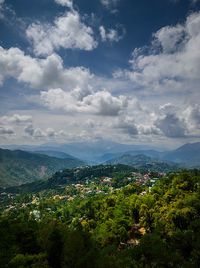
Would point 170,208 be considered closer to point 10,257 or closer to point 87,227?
point 87,227

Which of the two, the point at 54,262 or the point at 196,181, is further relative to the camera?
the point at 196,181

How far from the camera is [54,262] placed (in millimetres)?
54312

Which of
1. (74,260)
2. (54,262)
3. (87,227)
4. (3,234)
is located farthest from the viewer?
(87,227)

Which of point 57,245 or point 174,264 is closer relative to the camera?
point 174,264

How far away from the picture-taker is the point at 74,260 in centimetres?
4594

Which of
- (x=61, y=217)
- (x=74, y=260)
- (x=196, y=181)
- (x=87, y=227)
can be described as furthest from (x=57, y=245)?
(x=61, y=217)

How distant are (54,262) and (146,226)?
48253 millimetres

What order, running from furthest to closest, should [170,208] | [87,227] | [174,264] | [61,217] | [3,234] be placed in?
[61,217], [87,227], [170,208], [3,234], [174,264]

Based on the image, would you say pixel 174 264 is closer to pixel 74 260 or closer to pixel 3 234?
pixel 74 260

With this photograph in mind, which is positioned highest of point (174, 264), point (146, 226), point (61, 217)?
point (174, 264)

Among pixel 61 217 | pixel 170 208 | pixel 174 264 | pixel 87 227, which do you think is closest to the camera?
pixel 174 264

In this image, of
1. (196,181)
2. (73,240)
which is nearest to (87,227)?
(196,181)

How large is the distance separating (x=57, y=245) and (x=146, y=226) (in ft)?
151

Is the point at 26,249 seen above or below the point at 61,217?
above
